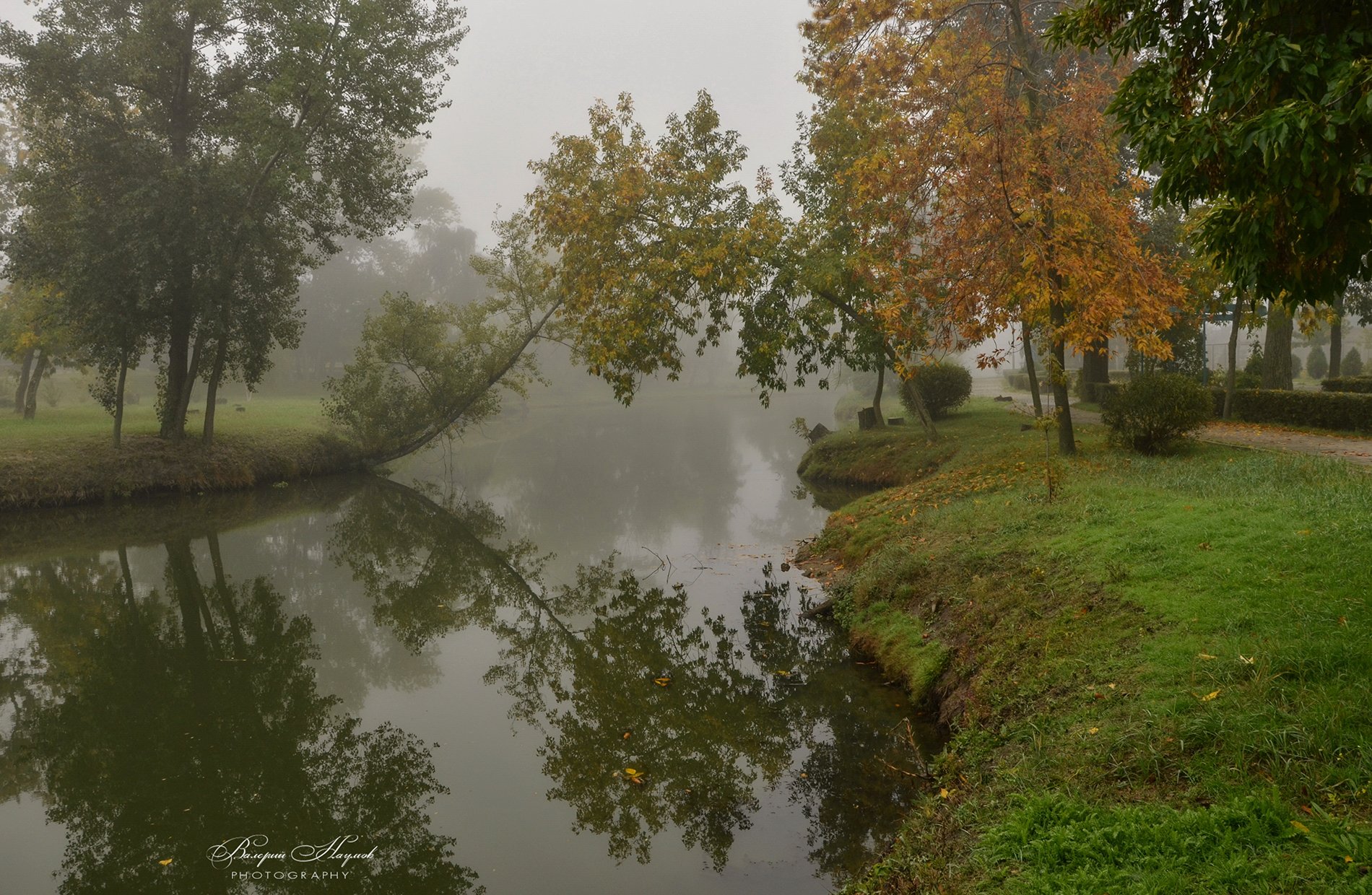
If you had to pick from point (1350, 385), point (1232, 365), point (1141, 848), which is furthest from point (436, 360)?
point (1350, 385)

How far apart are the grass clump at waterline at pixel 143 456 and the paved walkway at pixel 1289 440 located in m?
25.3

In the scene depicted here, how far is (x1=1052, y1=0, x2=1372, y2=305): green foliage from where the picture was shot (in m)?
4.30

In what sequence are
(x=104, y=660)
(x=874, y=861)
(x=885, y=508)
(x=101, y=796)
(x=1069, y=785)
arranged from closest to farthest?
(x=1069, y=785) → (x=874, y=861) → (x=101, y=796) → (x=104, y=660) → (x=885, y=508)

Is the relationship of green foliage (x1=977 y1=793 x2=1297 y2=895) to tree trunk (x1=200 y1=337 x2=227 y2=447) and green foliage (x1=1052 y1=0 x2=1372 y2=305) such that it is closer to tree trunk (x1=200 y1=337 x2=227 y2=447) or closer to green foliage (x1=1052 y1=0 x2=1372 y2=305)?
green foliage (x1=1052 y1=0 x2=1372 y2=305)

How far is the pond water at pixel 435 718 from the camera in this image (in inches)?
237

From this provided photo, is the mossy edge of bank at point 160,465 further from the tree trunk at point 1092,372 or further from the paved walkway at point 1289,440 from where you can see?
the paved walkway at point 1289,440

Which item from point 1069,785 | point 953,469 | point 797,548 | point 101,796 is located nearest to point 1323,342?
point 953,469

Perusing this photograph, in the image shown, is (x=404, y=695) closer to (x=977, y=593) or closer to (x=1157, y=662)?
(x=977, y=593)

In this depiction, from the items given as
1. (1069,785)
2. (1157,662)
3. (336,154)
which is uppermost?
(336,154)

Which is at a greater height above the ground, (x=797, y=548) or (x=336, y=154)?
(x=336, y=154)

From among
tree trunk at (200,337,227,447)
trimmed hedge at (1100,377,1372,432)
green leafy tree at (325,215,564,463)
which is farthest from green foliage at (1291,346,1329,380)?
tree trunk at (200,337,227,447)

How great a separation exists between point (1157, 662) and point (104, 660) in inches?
462

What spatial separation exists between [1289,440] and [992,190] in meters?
7.58

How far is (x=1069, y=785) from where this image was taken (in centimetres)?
508
